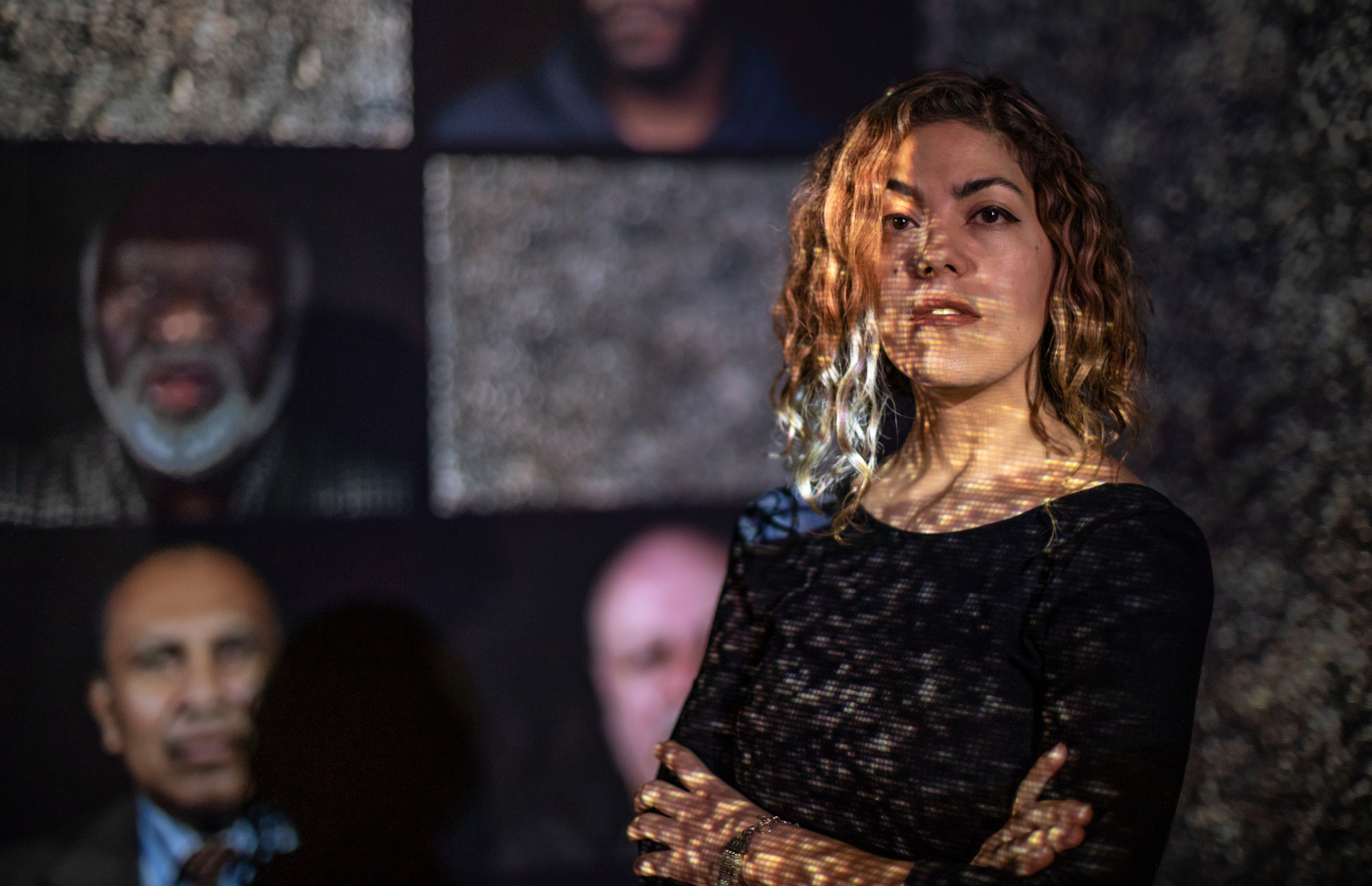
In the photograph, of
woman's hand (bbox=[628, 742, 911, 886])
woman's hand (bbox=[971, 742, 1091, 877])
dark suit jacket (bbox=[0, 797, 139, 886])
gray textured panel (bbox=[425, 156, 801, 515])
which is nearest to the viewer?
woman's hand (bbox=[971, 742, 1091, 877])

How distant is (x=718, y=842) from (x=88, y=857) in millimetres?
1392

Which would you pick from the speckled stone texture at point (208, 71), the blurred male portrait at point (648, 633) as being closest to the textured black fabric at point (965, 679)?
the blurred male portrait at point (648, 633)

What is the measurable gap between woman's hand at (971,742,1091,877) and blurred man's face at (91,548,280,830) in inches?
58.1

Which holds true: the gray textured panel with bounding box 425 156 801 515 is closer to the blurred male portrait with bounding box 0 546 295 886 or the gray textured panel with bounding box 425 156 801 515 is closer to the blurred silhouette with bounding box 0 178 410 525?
the blurred silhouette with bounding box 0 178 410 525

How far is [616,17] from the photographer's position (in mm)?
2168

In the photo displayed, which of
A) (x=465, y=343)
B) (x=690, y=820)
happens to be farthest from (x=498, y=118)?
(x=690, y=820)

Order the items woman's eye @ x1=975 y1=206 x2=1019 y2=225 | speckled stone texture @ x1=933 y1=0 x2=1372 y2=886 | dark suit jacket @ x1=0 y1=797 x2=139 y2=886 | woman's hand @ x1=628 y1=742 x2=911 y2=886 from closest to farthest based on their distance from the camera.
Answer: woman's hand @ x1=628 y1=742 x2=911 y2=886, woman's eye @ x1=975 y1=206 x2=1019 y2=225, speckled stone texture @ x1=933 y1=0 x2=1372 y2=886, dark suit jacket @ x1=0 y1=797 x2=139 y2=886

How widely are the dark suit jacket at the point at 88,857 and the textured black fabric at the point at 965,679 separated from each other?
1.25 m

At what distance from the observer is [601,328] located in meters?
2.16

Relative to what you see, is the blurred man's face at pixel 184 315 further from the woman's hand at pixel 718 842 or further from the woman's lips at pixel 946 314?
the woman's lips at pixel 946 314

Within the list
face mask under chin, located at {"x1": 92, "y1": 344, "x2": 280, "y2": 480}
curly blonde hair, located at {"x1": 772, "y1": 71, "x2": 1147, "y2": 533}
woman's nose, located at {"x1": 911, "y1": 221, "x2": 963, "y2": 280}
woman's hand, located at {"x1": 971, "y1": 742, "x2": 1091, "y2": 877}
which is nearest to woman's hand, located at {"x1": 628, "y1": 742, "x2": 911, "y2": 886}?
woman's hand, located at {"x1": 971, "y1": 742, "x2": 1091, "y2": 877}

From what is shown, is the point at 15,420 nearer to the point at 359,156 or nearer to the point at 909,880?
the point at 359,156

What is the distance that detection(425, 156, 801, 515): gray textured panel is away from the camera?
212 cm

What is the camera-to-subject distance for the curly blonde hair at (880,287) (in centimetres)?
127
